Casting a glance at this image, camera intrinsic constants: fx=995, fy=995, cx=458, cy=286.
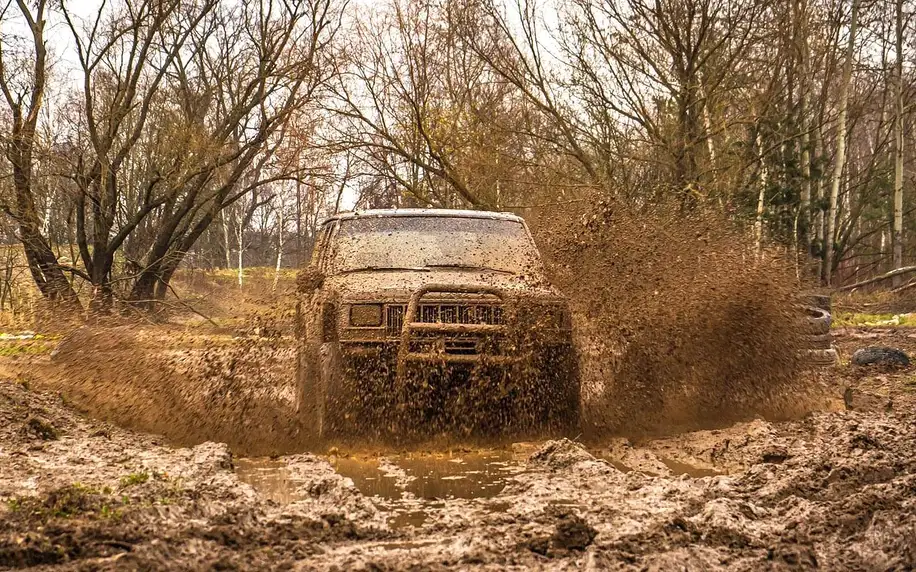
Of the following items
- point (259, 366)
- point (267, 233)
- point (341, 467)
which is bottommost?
point (341, 467)

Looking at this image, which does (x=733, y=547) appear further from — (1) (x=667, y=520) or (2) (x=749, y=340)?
(2) (x=749, y=340)

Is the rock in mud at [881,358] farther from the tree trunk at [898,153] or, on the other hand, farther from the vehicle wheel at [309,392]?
the tree trunk at [898,153]

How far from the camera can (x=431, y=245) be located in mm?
8148

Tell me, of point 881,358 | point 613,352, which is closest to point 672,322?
point 613,352

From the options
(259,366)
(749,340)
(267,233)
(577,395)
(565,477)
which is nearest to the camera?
(565,477)

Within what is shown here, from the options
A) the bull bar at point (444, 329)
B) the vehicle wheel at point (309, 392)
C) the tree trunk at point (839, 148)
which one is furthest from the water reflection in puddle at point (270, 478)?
the tree trunk at point (839, 148)

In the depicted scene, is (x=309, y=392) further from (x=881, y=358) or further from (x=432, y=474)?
(x=881, y=358)

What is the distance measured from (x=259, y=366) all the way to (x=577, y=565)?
465cm

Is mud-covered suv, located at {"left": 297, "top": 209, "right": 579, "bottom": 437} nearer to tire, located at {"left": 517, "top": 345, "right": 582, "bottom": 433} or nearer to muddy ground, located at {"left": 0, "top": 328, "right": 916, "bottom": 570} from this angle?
tire, located at {"left": 517, "top": 345, "right": 582, "bottom": 433}

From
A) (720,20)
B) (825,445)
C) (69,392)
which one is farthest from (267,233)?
(825,445)

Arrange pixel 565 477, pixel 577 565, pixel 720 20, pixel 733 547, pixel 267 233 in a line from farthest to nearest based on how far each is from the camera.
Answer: pixel 267 233, pixel 720 20, pixel 565 477, pixel 733 547, pixel 577 565

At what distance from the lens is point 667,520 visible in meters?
4.35

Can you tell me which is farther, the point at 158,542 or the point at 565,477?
the point at 565,477

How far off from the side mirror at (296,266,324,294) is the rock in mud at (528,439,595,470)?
2.34 metres
